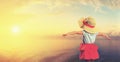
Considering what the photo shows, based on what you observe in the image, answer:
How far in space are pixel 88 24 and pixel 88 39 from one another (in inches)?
4.1

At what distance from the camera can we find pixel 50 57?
5.20 feet

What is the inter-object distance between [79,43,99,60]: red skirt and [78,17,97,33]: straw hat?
11 centimetres

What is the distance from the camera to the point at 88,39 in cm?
167

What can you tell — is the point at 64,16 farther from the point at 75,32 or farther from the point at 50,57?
the point at 50,57

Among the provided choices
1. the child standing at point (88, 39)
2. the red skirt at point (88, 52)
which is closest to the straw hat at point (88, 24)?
the child standing at point (88, 39)

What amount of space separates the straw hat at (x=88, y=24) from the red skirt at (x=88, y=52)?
110 millimetres

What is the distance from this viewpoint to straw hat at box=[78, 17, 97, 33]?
167cm

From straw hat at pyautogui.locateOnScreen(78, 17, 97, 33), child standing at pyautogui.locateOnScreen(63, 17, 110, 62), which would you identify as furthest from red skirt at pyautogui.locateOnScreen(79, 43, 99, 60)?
straw hat at pyautogui.locateOnScreen(78, 17, 97, 33)

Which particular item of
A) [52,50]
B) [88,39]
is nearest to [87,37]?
[88,39]

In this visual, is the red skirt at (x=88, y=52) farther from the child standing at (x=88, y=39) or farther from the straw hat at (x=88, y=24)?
the straw hat at (x=88, y=24)

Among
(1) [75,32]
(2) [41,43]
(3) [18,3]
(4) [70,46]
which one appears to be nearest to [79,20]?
(1) [75,32]

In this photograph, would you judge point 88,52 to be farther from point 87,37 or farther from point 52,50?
point 52,50

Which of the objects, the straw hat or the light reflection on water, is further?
the straw hat

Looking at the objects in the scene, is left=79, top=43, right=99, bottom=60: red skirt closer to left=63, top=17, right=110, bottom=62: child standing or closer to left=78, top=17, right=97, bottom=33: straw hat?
left=63, top=17, right=110, bottom=62: child standing
